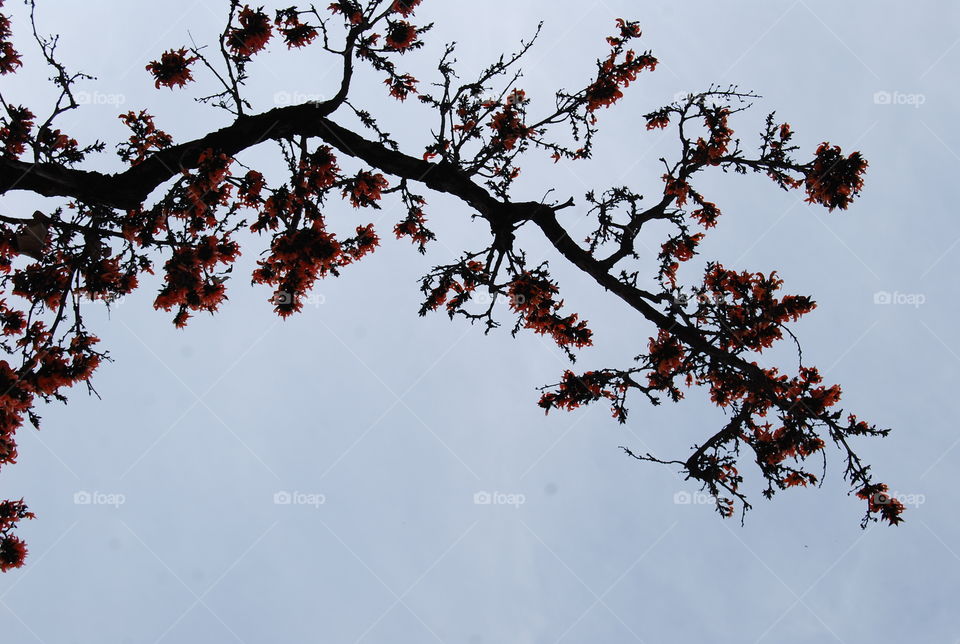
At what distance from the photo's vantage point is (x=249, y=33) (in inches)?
224

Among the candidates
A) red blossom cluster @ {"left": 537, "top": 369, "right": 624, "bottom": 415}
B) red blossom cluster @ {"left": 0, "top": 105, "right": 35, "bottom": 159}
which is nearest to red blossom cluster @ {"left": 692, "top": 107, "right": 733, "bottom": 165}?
red blossom cluster @ {"left": 537, "top": 369, "right": 624, "bottom": 415}

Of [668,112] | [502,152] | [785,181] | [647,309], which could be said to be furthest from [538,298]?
[785,181]

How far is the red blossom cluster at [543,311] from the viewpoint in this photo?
6.19 meters

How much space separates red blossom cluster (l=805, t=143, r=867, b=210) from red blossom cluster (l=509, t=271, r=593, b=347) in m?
3.05

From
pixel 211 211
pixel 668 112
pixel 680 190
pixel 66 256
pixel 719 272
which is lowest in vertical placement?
pixel 66 256

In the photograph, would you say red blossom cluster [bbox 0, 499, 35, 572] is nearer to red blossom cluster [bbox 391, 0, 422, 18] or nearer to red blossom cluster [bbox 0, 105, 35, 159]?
red blossom cluster [bbox 0, 105, 35, 159]

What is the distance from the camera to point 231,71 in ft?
18.6

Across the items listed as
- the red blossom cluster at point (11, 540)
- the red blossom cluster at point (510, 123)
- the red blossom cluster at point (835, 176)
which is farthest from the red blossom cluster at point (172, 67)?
the red blossom cluster at point (835, 176)

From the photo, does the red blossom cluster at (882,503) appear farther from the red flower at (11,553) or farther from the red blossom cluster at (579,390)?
the red flower at (11,553)

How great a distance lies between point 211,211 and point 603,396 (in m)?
4.99

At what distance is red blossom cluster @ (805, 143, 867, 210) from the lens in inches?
236

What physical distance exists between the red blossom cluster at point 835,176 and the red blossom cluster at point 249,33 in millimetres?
6217

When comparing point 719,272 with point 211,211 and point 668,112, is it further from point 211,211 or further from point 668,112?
point 211,211

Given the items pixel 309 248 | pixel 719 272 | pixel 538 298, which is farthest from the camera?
pixel 719 272
